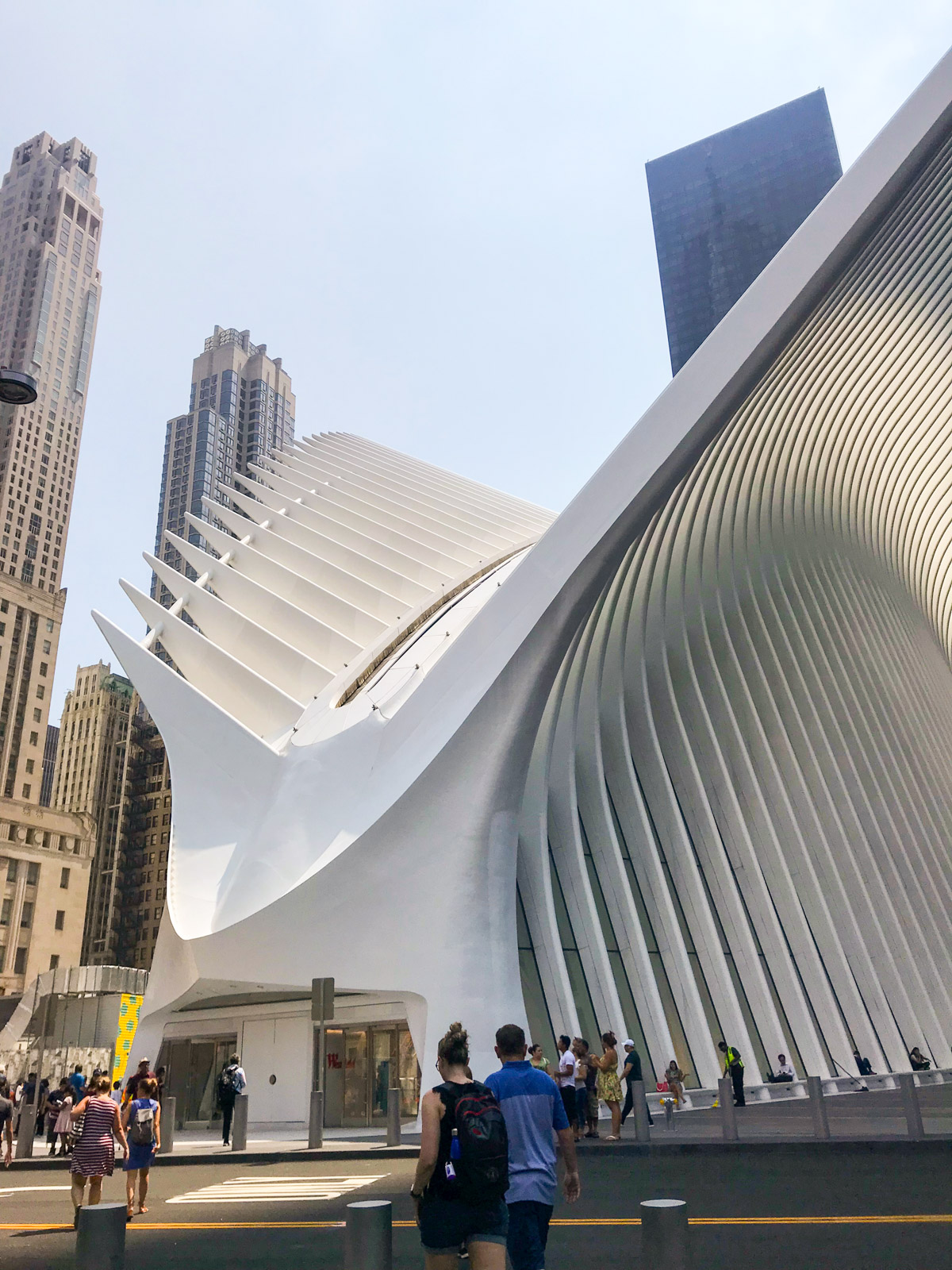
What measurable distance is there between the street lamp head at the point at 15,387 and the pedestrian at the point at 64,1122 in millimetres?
10530

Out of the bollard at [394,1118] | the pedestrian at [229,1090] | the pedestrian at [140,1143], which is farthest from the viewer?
the pedestrian at [229,1090]

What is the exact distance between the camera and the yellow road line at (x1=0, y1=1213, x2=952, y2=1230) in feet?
23.5

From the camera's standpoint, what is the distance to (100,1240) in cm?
422

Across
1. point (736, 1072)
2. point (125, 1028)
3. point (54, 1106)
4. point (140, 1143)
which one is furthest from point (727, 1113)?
point (125, 1028)

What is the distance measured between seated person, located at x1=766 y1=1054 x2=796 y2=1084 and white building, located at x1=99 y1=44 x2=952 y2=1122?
0.47m

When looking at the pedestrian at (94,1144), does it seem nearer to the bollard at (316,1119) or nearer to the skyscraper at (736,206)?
the bollard at (316,1119)

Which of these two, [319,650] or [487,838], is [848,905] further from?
[319,650]

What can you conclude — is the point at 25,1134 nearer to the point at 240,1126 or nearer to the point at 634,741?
the point at 240,1126

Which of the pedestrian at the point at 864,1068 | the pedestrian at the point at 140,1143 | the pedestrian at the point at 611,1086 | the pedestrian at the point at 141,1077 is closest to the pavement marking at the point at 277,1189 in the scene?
the pedestrian at the point at 140,1143

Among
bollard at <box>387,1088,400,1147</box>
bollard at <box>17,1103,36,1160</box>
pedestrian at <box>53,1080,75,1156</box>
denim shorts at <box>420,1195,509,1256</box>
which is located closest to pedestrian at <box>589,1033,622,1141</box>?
bollard at <box>387,1088,400,1147</box>

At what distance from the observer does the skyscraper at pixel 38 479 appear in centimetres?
6881

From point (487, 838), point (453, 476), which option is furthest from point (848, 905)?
point (453, 476)

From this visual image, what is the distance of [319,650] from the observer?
25.5 metres

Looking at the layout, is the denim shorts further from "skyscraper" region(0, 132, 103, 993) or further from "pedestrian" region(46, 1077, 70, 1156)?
"skyscraper" region(0, 132, 103, 993)
